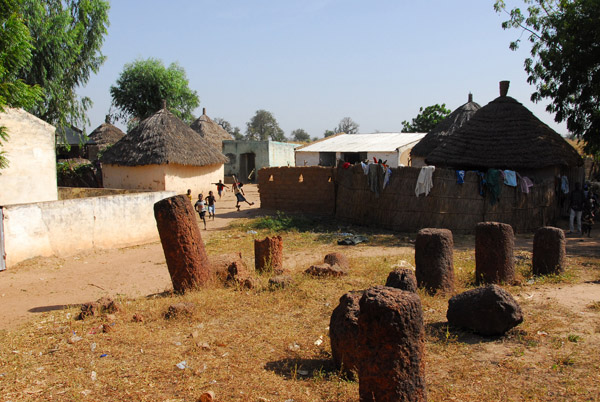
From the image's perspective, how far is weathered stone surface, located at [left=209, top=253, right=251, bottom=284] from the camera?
25.0 feet

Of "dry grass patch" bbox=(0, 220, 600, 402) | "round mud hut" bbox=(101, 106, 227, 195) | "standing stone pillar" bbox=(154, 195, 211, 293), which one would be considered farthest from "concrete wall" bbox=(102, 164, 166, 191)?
"dry grass patch" bbox=(0, 220, 600, 402)

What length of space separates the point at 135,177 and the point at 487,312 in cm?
1832

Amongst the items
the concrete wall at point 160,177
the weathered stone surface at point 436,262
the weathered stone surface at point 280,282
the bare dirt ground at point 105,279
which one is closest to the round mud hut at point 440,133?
the bare dirt ground at point 105,279

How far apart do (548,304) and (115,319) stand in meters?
5.70

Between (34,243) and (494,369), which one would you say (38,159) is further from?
(494,369)

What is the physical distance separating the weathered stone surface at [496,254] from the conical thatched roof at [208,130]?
25871 millimetres

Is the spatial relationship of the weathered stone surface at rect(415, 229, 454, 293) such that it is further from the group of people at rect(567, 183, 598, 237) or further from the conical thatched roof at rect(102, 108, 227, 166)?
the conical thatched roof at rect(102, 108, 227, 166)

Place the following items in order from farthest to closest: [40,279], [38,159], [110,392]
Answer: [38,159]
[40,279]
[110,392]

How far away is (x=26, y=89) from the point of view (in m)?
10.1

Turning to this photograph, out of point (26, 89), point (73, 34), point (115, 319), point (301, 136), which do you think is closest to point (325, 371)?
point (115, 319)

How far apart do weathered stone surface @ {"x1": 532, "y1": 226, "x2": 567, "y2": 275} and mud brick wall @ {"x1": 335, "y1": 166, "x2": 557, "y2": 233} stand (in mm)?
4431

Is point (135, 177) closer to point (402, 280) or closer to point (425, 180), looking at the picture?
point (425, 180)

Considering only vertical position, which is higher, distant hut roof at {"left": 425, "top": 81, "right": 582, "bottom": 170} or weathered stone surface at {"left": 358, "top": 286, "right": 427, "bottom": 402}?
distant hut roof at {"left": 425, "top": 81, "right": 582, "bottom": 170}

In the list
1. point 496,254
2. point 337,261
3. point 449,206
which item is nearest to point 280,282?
point 337,261
